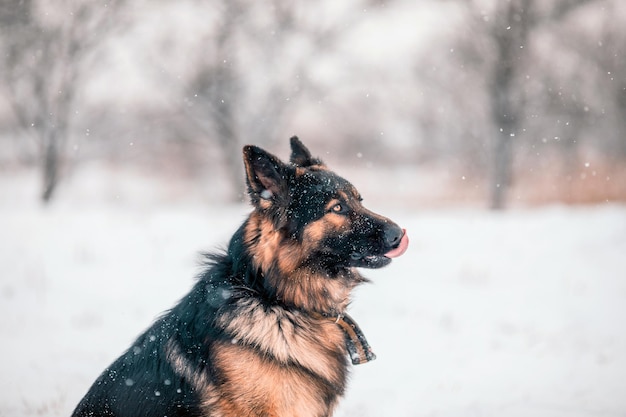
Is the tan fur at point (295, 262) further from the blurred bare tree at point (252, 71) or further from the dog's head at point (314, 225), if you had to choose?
the blurred bare tree at point (252, 71)

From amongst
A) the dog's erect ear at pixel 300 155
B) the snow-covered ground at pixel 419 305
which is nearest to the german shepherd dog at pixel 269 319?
the dog's erect ear at pixel 300 155

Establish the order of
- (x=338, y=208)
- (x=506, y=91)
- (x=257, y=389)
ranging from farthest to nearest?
(x=506, y=91) < (x=338, y=208) < (x=257, y=389)

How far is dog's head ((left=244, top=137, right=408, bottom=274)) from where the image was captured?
3.42 metres

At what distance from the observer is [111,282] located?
855 cm

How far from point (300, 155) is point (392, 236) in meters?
1.05

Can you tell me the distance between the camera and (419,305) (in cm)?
802

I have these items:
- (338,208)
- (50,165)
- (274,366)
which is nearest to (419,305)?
(338,208)

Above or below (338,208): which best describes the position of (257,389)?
below

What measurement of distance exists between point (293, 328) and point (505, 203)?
1292cm

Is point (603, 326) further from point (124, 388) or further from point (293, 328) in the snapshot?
point (124, 388)

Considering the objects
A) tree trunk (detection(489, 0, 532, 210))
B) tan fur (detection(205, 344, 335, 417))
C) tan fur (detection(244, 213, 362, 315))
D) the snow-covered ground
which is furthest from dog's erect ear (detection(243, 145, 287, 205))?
tree trunk (detection(489, 0, 532, 210))

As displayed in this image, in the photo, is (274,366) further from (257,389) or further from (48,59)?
(48,59)

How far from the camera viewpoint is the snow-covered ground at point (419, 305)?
5.21 meters

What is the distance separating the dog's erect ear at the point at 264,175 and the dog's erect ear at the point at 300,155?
0.61m
